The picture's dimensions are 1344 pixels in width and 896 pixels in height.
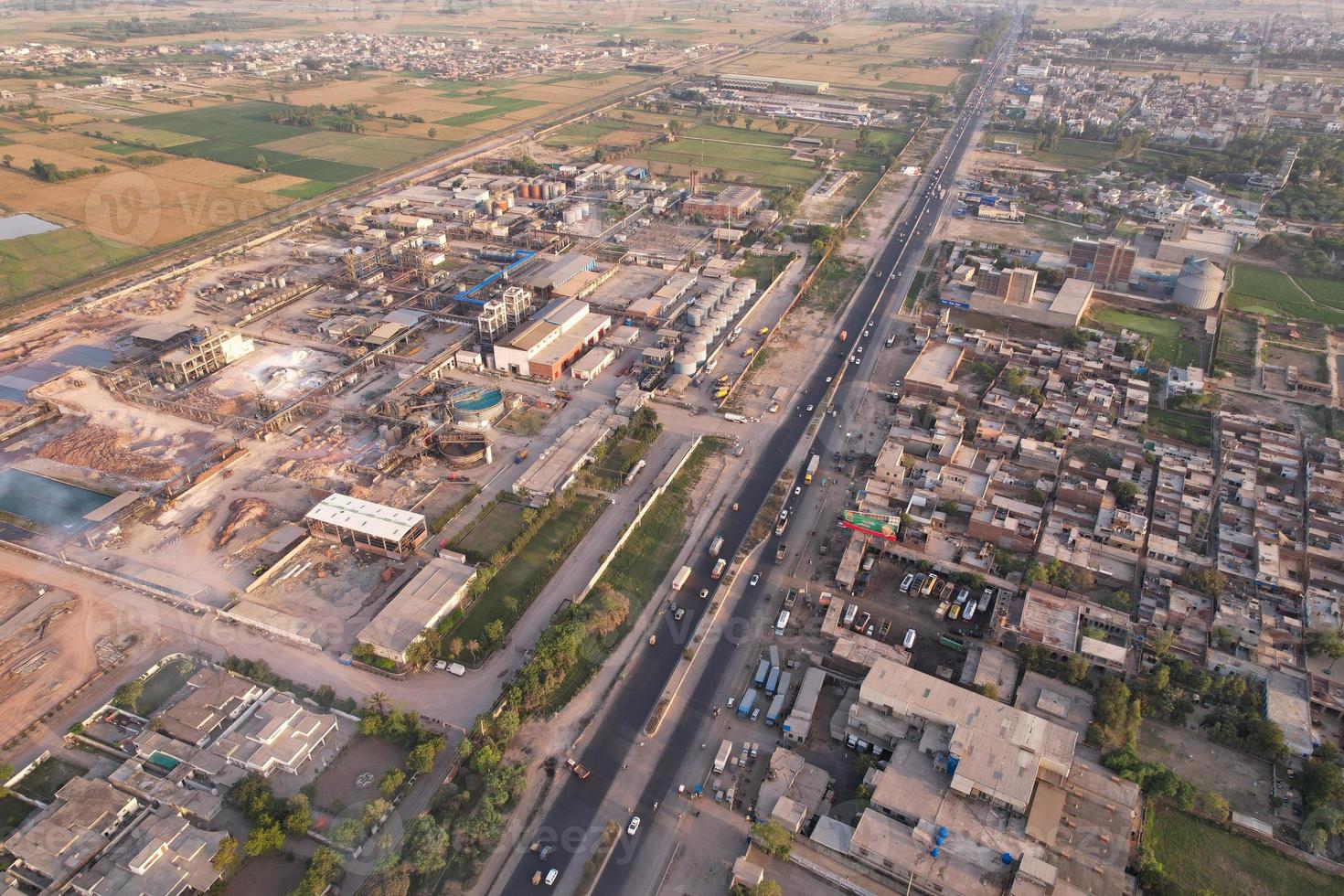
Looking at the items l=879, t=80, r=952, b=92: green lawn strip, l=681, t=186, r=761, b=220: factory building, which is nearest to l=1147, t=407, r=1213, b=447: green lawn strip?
l=681, t=186, r=761, b=220: factory building

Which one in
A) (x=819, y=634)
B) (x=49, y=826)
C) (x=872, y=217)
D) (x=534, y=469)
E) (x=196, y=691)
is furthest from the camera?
(x=872, y=217)

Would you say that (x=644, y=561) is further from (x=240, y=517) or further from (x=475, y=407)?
(x=240, y=517)

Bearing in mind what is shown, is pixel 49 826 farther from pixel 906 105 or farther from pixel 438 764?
pixel 906 105

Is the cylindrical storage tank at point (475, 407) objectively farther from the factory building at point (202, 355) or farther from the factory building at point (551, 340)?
the factory building at point (202, 355)

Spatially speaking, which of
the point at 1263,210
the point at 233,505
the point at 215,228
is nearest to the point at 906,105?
the point at 1263,210

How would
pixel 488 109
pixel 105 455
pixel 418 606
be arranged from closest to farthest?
pixel 418 606
pixel 105 455
pixel 488 109

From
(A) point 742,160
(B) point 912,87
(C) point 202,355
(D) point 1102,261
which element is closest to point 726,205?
(A) point 742,160
